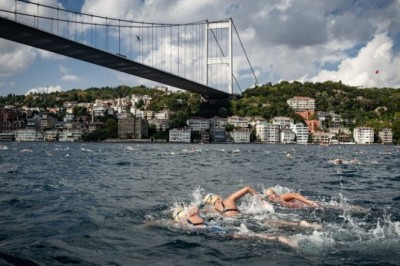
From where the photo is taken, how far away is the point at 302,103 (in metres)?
150

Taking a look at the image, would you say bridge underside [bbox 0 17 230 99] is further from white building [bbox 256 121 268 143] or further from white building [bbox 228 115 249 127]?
white building [bbox 256 121 268 143]

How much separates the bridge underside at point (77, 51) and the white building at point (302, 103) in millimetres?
76705

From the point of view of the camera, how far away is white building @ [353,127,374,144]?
11975 centimetres

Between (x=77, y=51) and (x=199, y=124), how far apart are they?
71.5 meters

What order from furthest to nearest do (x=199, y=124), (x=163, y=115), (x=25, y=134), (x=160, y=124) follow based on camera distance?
(x=163, y=115), (x=25, y=134), (x=160, y=124), (x=199, y=124)

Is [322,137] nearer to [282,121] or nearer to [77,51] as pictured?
[282,121]

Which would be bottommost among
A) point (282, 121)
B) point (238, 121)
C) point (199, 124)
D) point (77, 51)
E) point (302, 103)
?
point (199, 124)

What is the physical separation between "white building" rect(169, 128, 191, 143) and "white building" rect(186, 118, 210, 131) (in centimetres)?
528

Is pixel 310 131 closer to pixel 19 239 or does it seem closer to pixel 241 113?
pixel 241 113

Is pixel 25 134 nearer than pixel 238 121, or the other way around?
pixel 238 121

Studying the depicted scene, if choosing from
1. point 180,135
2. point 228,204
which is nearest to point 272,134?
point 180,135

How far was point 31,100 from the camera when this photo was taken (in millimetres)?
198875

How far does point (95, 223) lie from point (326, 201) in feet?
20.3

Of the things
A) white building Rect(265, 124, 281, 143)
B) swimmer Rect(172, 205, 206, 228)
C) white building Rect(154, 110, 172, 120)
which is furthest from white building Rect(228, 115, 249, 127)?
swimmer Rect(172, 205, 206, 228)
